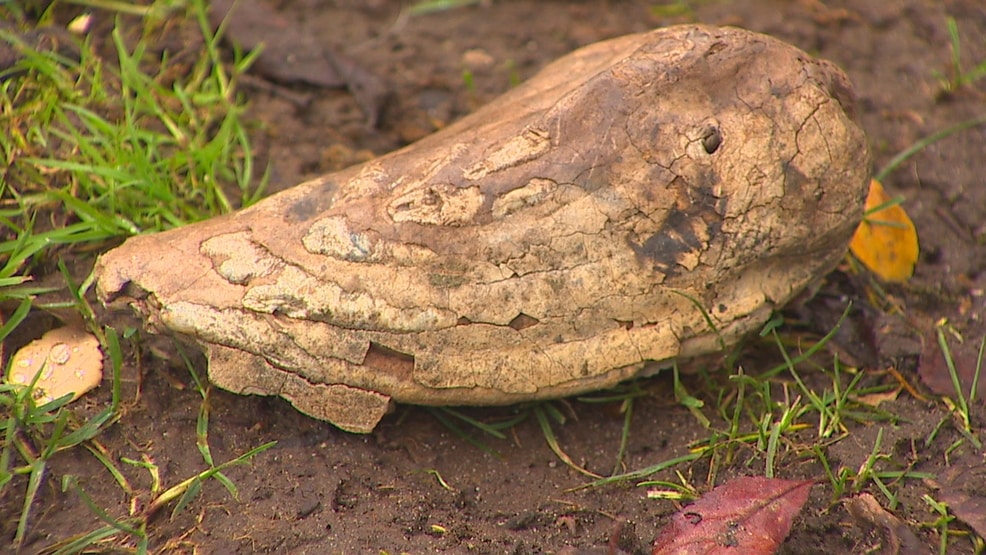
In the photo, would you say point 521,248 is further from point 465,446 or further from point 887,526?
point 887,526

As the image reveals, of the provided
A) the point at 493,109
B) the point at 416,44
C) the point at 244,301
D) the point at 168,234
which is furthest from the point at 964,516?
the point at 416,44

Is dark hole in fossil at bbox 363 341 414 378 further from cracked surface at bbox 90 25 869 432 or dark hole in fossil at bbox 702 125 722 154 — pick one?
dark hole in fossil at bbox 702 125 722 154

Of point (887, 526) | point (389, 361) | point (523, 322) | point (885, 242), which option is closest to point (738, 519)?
point (887, 526)

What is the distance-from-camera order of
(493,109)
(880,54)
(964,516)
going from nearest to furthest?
(964,516) → (493,109) → (880,54)

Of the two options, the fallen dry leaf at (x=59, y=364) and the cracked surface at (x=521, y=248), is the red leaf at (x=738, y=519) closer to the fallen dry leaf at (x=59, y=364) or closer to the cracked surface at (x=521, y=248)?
the cracked surface at (x=521, y=248)

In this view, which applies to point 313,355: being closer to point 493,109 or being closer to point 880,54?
point 493,109

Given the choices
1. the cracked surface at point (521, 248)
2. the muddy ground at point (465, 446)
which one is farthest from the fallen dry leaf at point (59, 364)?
the cracked surface at point (521, 248)
